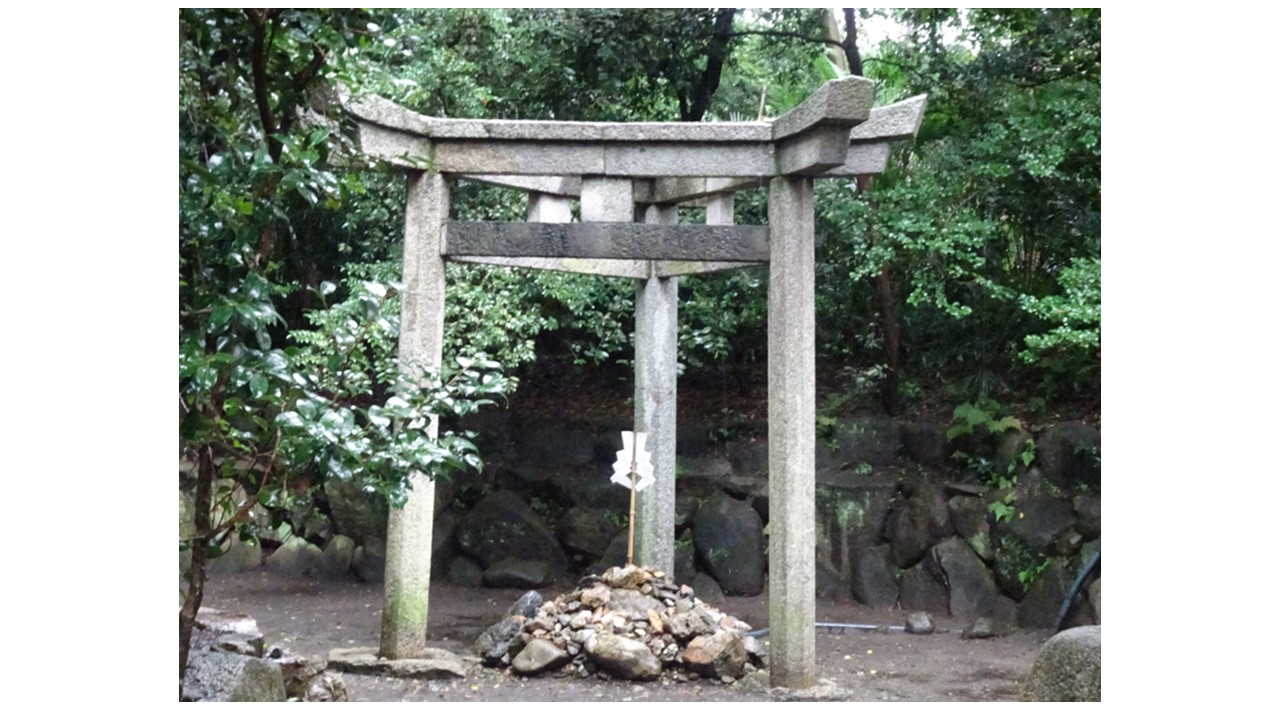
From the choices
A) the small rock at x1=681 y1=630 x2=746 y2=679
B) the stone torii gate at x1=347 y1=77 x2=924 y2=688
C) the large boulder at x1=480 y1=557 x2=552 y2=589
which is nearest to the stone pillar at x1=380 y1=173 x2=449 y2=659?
the stone torii gate at x1=347 y1=77 x2=924 y2=688

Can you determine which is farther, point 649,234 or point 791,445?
point 649,234

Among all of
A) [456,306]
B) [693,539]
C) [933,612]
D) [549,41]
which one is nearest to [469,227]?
[456,306]

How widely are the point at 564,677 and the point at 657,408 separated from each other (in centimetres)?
200

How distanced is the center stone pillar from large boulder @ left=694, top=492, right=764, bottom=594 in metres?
1.68

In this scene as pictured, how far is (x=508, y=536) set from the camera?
919 cm

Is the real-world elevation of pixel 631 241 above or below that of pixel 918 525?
above

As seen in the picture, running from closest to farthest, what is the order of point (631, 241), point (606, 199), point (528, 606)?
point (631, 241), point (606, 199), point (528, 606)

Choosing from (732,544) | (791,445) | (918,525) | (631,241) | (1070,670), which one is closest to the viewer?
(1070,670)

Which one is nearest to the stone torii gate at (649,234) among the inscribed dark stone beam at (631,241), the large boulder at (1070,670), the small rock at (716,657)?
the inscribed dark stone beam at (631,241)

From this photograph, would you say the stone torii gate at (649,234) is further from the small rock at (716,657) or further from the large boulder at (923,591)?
the large boulder at (923,591)

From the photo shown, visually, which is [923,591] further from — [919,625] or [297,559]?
[297,559]

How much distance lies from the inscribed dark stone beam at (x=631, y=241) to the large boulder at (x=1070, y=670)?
2247 mm

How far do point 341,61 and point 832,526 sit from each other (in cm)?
668

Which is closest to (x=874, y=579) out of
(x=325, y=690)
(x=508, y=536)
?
(x=508, y=536)
